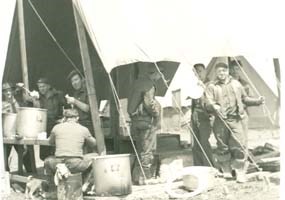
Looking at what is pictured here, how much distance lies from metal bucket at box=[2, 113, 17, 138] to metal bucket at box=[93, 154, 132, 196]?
5.83ft

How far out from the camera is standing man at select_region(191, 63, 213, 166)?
22.9ft

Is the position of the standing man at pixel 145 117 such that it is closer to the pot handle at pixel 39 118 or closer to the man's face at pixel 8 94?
the pot handle at pixel 39 118

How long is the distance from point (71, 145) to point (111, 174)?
0.56 meters

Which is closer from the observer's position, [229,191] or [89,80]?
[229,191]

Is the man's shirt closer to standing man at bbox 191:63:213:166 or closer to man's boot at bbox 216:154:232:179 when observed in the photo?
standing man at bbox 191:63:213:166

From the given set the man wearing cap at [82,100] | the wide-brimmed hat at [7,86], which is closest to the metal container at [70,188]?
the man wearing cap at [82,100]

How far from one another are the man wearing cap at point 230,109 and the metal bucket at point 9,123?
2.52 metres

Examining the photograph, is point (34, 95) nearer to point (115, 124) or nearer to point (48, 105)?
point (48, 105)

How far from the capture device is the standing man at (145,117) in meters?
6.57

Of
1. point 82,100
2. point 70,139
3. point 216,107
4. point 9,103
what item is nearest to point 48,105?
point 9,103

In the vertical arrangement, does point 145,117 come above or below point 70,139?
above

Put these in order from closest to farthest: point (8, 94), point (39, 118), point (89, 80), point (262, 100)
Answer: point (89, 80) < point (262, 100) < point (39, 118) < point (8, 94)

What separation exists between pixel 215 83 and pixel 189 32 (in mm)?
1073

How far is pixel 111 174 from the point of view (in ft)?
19.2
